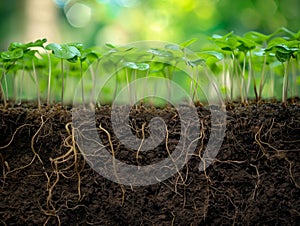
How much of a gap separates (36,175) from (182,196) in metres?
0.36

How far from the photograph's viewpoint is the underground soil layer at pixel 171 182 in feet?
2.90

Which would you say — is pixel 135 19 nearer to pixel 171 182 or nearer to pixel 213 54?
pixel 213 54

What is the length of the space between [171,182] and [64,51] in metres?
0.42

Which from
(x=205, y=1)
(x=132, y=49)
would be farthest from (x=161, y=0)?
(x=132, y=49)

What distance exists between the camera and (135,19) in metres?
4.45

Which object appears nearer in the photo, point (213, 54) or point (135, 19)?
point (213, 54)

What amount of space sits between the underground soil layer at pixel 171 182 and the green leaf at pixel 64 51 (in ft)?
0.50

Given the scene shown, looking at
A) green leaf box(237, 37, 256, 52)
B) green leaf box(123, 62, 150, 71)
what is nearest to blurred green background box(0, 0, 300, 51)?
green leaf box(237, 37, 256, 52)

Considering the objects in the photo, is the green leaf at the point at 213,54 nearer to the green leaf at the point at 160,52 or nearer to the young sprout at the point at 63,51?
the green leaf at the point at 160,52

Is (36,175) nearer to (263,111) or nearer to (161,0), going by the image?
(263,111)

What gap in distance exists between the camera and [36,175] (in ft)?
2.95

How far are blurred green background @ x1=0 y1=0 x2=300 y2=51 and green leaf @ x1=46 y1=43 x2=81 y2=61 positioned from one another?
2165 millimetres

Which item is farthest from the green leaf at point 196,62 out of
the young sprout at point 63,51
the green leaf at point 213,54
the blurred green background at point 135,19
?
the blurred green background at point 135,19

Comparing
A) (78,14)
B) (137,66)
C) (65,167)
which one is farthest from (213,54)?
(78,14)
